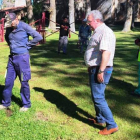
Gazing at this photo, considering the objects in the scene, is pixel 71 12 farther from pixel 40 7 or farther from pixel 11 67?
pixel 11 67

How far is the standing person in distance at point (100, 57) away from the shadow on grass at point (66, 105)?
60cm

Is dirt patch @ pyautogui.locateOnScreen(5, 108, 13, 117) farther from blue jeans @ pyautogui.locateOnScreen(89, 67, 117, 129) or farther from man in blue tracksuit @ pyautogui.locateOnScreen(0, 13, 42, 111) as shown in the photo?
blue jeans @ pyautogui.locateOnScreen(89, 67, 117, 129)

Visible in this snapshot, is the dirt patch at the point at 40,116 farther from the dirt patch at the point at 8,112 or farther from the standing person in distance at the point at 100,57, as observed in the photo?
the standing person in distance at the point at 100,57

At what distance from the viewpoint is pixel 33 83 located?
6.47 meters

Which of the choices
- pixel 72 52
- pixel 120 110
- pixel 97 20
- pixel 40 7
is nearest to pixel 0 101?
pixel 120 110

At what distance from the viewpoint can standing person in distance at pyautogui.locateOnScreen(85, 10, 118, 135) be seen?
328 centimetres

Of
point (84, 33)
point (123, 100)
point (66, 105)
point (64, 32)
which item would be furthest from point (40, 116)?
point (84, 33)

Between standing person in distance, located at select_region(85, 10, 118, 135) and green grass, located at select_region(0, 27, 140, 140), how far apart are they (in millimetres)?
520

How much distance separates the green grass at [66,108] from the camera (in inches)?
151

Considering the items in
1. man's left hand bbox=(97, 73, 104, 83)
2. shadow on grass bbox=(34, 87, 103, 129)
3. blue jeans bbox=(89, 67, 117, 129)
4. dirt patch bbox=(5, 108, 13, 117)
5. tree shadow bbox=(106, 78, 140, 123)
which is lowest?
tree shadow bbox=(106, 78, 140, 123)

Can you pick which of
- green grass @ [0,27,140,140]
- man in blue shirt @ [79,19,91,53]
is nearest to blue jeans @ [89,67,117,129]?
green grass @ [0,27,140,140]

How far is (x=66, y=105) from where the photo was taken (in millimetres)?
4957

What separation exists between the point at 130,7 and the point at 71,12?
5316mm

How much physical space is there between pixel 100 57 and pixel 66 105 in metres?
1.86
